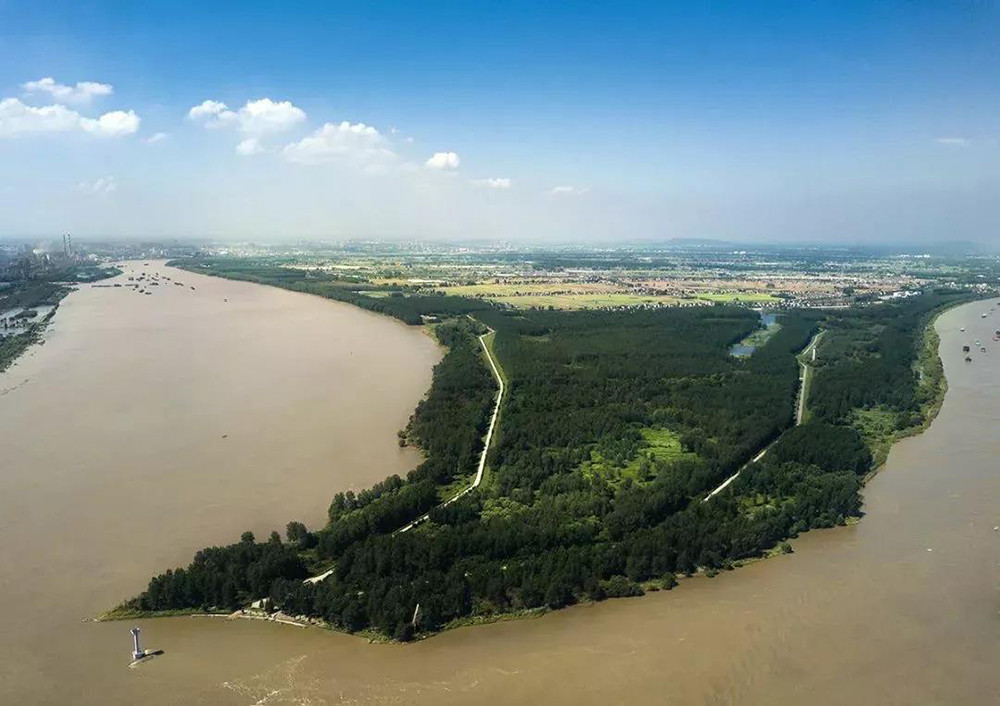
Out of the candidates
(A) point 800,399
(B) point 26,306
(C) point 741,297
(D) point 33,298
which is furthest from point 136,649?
(C) point 741,297

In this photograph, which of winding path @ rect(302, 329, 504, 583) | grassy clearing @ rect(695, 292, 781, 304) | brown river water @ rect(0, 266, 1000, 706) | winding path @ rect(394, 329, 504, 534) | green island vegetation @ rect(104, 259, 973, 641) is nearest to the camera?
brown river water @ rect(0, 266, 1000, 706)

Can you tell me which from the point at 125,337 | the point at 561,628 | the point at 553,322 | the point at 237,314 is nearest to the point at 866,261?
the point at 553,322

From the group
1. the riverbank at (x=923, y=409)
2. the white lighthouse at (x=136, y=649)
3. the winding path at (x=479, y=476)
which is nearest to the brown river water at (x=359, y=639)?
the white lighthouse at (x=136, y=649)

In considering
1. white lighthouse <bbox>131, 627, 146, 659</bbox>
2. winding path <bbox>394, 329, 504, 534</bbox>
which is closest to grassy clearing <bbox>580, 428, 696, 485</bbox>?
winding path <bbox>394, 329, 504, 534</bbox>

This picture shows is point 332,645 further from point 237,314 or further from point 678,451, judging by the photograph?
point 237,314

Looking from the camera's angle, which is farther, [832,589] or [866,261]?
[866,261]

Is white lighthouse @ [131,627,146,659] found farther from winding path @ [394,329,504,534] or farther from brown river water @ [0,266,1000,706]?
winding path @ [394,329,504,534]

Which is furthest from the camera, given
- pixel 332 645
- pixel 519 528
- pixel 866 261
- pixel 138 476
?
pixel 866 261

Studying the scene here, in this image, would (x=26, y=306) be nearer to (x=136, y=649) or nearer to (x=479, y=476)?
(x=479, y=476)
